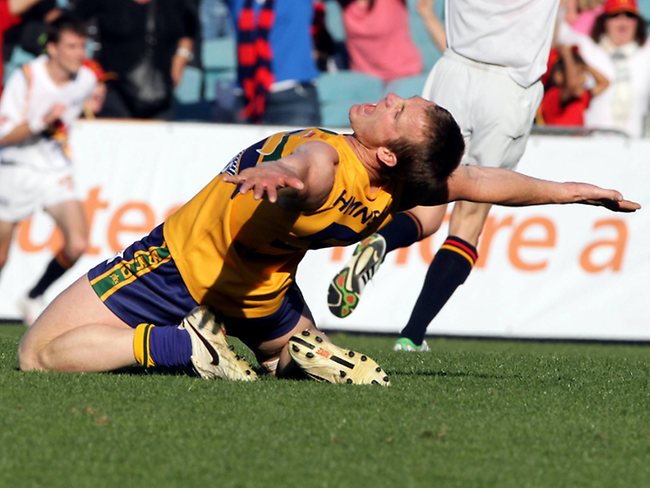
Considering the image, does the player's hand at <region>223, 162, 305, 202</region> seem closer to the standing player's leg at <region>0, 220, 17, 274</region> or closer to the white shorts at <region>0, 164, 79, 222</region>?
the white shorts at <region>0, 164, 79, 222</region>

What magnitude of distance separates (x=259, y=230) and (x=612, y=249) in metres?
5.85

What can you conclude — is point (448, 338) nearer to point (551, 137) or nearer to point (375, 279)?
point (375, 279)

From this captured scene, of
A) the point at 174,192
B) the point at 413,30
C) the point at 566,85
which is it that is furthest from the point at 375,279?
the point at 413,30

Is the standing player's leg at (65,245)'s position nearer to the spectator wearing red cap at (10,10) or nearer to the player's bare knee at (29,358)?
the spectator wearing red cap at (10,10)

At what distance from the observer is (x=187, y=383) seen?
5.68 m

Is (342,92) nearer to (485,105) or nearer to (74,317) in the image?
(485,105)

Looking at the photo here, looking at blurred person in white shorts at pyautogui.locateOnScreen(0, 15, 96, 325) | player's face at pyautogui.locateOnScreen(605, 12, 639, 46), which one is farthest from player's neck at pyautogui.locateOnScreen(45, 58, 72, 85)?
player's face at pyautogui.locateOnScreen(605, 12, 639, 46)

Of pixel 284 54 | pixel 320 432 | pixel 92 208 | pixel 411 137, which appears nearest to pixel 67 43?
pixel 92 208

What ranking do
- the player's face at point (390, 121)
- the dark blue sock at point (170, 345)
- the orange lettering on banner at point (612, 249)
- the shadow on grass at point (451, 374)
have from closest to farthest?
the player's face at point (390, 121)
the dark blue sock at point (170, 345)
the shadow on grass at point (451, 374)
the orange lettering on banner at point (612, 249)

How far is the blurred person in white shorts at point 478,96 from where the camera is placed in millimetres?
7820

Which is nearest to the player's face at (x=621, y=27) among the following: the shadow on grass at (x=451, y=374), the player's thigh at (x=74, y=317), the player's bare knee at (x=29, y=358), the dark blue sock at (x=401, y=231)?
the dark blue sock at (x=401, y=231)

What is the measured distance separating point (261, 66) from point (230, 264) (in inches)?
253

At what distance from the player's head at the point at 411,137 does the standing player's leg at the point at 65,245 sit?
519 centimetres

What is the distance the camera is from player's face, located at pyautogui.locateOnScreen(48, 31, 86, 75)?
10727mm
